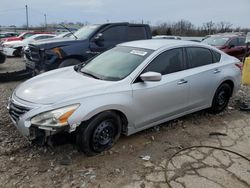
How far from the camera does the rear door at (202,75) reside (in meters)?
4.83

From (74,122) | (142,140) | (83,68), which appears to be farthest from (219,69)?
(74,122)

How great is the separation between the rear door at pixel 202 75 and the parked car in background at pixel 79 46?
3486mm

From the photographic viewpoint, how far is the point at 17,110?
358cm

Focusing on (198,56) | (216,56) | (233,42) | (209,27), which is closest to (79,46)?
(198,56)

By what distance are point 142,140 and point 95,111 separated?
1.18 metres

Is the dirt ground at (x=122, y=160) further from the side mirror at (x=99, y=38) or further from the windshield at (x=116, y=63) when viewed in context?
the side mirror at (x=99, y=38)

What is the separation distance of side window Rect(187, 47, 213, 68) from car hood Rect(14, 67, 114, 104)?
1.79m

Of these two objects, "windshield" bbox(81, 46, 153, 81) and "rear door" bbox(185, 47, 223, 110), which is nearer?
"windshield" bbox(81, 46, 153, 81)

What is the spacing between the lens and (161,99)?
169 inches

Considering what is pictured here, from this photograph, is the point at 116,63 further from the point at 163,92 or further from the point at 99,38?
the point at 99,38

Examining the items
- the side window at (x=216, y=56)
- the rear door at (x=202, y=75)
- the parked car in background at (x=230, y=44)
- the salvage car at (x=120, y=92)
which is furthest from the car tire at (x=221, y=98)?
the parked car in background at (x=230, y=44)

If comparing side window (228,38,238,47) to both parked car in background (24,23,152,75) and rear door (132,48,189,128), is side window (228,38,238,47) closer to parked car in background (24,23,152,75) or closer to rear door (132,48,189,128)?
parked car in background (24,23,152,75)

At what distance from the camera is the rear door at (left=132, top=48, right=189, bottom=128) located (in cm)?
406

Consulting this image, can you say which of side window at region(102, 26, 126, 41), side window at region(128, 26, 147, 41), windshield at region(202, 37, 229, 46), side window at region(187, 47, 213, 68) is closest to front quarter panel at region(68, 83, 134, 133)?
side window at region(187, 47, 213, 68)
